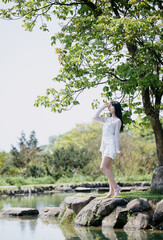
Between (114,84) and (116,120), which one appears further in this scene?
(114,84)

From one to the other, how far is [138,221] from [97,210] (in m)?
0.83

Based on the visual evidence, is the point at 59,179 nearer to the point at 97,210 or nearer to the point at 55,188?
the point at 55,188

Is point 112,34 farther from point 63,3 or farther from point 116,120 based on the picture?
point 63,3

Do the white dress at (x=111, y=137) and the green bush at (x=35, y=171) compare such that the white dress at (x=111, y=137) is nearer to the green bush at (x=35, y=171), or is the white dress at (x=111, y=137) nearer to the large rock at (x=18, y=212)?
the large rock at (x=18, y=212)

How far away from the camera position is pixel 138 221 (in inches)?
257

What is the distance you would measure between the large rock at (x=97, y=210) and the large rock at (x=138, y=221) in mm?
394

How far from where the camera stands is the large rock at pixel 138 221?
6.45m

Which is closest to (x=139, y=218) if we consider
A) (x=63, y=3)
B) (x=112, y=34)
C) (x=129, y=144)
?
(x=112, y=34)

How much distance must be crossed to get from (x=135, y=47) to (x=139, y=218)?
13.8 feet

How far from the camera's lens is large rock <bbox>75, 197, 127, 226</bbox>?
6879 millimetres

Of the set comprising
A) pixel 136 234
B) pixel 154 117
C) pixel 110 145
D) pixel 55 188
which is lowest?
pixel 136 234

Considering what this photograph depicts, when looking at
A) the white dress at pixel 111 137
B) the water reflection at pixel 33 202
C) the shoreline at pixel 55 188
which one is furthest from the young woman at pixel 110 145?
the shoreline at pixel 55 188

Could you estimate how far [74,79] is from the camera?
29.5ft

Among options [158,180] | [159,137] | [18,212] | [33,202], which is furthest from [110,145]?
[33,202]
